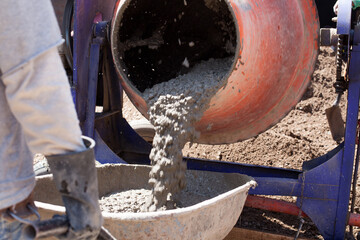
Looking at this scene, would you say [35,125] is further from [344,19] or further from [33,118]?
[344,19]

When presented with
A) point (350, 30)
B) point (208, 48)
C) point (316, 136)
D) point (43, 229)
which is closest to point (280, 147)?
point (316, 136)

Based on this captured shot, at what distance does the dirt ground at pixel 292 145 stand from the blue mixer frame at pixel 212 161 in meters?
0.47

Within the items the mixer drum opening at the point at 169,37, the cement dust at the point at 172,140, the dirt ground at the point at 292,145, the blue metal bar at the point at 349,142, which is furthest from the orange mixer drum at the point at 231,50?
the dirt ground at the point at 292,145

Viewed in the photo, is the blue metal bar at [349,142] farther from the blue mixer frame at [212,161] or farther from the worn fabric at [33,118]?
the worn fabric at [33,118]

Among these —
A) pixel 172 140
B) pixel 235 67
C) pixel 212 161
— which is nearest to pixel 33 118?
pixel 172 140

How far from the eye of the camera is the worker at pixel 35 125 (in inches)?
41.4

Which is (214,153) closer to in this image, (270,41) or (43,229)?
(270,41)

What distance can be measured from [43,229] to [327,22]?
3973 millimetres

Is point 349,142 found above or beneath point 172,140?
beneath

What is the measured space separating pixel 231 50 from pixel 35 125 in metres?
1.74

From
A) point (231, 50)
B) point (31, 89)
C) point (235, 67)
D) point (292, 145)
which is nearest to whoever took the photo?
point (31, 89)

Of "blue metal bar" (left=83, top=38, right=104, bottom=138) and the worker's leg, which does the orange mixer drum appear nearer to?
"blue metal bar" (left=83, top=38, right=104, bottom=138)

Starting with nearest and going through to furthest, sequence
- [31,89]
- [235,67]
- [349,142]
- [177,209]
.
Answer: [31,89] → [177,209] → [235,67] → [349,142]

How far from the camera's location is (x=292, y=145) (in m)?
3.61
